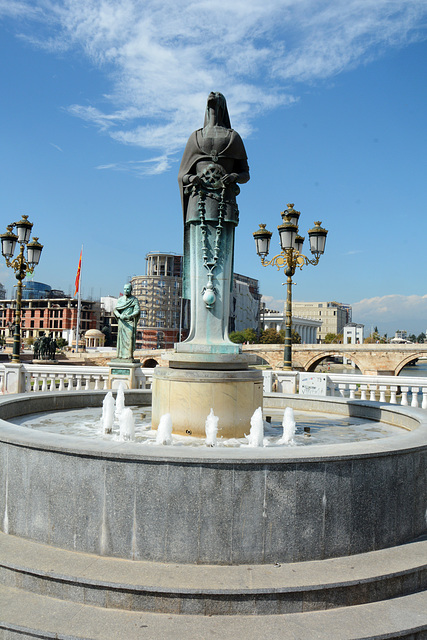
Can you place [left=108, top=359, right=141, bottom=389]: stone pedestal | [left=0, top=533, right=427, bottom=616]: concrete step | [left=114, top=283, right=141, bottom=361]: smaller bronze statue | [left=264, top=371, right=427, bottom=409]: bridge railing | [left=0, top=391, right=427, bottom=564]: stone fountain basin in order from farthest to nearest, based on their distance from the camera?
[left=114, top=283, right=141, bottom=361]: smaller bronze statue, [left=108, top=359, right=141, bottom=389]: stone pedestal, [left=264, top=371, right=427, bottom=409]: bridge railing, [left=0, top=391, right=427, bottom=564]: stone fountain basin, [left=0, top=533, right=427, bottom=616]: concrete step

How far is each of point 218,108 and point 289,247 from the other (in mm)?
6687

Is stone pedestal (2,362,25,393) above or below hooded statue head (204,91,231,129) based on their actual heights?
below

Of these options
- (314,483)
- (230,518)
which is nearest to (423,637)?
(314,483)

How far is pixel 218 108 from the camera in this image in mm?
7418

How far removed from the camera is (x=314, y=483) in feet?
13.3

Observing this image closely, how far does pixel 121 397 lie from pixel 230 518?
16.2ft

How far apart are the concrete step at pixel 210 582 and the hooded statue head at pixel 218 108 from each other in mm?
5951

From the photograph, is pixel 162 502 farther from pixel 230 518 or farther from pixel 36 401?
pixel 36 401

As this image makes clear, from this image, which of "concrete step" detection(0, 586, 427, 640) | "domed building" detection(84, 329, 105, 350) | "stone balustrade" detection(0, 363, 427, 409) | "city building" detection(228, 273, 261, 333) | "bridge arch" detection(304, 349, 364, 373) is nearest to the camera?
"concrete step" detection(0, 586, 427, 640)

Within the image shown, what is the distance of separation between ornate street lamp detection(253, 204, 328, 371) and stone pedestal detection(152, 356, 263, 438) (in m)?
7.14

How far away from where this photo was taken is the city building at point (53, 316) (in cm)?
11300

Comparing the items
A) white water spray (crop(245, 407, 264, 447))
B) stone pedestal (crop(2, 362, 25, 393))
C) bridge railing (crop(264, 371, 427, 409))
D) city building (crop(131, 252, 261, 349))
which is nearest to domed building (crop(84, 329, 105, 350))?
city building (crop(131, 252, 261, 349))

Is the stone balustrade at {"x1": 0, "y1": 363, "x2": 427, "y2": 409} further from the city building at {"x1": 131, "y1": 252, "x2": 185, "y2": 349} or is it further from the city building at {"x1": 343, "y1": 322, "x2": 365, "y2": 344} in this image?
the city building at {"x1": 343, "y1": 322, "x2": 365, "y2": 344}

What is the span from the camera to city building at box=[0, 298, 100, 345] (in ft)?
371
